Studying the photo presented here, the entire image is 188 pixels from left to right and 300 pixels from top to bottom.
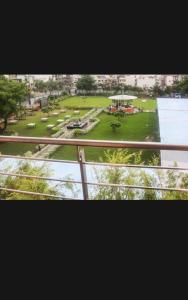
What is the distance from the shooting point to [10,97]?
31.8 feet

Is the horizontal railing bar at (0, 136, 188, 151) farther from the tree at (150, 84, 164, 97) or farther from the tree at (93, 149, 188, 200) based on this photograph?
the tree at (150, 84, 164, 97)

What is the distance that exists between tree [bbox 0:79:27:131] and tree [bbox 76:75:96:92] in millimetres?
2417

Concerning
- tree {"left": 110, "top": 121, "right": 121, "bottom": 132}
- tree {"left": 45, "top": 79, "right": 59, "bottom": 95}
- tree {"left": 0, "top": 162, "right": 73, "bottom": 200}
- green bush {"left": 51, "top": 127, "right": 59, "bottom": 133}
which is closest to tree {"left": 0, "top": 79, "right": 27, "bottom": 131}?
green bush {"left": 51, "top": 127, "right": 59, "bottom": 133}

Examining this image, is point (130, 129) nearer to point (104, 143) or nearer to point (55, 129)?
point (55, 129)

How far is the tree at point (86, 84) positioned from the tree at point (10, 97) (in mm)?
A: 2417

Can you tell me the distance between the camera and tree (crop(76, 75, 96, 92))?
729 centimetres

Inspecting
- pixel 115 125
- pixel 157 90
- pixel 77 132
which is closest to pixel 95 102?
pixel 77 132

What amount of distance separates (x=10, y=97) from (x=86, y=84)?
3187mm

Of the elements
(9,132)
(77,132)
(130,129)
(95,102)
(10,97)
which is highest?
(10,97)

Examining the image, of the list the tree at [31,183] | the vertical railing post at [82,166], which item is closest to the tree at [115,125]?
the tree at [31,183]

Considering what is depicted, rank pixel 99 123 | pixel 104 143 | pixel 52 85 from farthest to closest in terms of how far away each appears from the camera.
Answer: pixel 99 123 < pixel 52 85 < pixel 104 143
